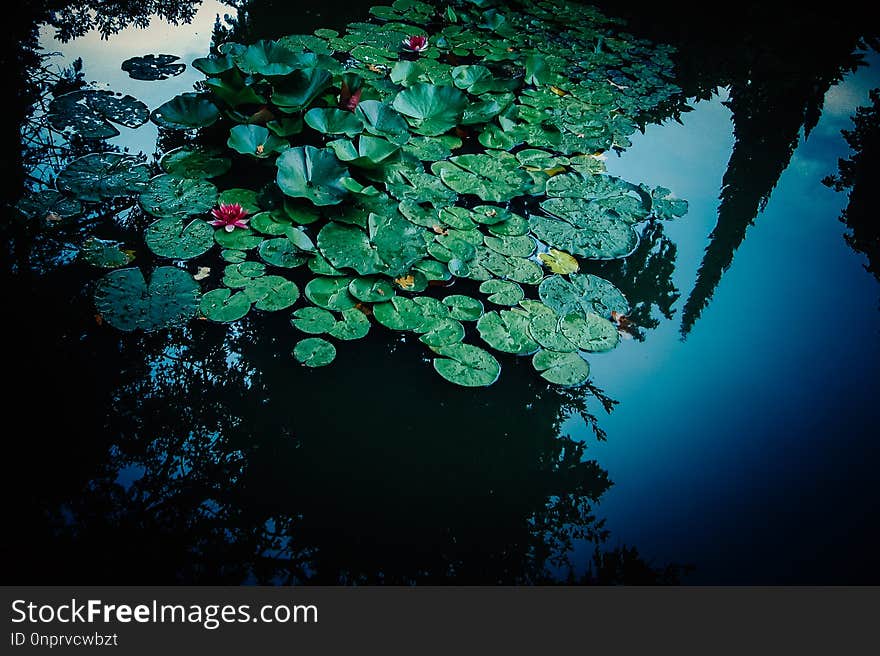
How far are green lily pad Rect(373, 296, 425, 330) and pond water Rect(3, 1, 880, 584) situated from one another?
86 mm

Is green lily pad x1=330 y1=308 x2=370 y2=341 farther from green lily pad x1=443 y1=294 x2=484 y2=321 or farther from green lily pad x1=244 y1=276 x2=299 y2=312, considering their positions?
green lily pad x1=443 y1=294 x2=484 y2=321

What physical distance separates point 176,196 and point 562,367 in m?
1.98

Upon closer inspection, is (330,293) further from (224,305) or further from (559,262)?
(559,262)

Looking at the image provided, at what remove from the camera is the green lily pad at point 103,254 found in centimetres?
229

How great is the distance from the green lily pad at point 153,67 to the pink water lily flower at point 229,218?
1.78 metres

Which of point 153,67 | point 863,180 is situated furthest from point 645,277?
point 153,67

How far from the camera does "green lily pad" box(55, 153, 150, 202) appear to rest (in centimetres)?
259

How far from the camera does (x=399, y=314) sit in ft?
A: 7.13

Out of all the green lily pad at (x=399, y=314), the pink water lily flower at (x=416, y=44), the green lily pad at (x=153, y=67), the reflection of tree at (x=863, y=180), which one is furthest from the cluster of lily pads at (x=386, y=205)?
the reflection of tree at (x=863, y=180)

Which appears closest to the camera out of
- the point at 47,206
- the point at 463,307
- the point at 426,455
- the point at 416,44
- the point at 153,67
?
the point at 426,455

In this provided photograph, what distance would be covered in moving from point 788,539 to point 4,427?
8.51 feet

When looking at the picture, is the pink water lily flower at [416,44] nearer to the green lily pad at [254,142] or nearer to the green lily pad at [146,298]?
the green lily pad at [254,142]

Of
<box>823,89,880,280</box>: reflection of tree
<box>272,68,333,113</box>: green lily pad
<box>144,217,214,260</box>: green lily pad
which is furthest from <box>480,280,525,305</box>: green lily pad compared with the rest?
<box>823,89,880,280</box>: reflection of tree

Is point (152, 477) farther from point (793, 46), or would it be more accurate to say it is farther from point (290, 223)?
point (793, 46)
